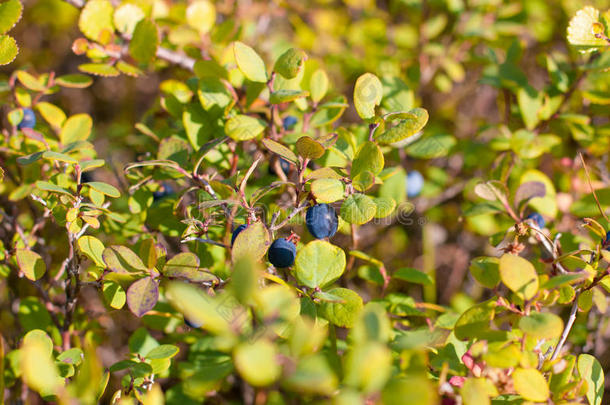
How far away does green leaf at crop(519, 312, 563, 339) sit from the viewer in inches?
29.8

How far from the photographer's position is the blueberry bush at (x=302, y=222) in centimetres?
76

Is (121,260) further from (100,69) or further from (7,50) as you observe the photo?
(100,69)

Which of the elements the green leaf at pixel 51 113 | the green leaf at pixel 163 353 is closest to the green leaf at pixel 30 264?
the green leaf at pixel 163 353

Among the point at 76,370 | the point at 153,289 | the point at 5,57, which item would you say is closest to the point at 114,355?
the point at 76,370

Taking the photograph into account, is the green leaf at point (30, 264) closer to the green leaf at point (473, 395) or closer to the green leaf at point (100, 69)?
the green leaf at point (100, 69)

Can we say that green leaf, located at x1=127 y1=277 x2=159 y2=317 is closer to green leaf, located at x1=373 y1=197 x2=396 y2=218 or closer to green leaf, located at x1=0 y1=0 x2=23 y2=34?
green leaf, located at x1=373 y1=197 x2=396 y2=218

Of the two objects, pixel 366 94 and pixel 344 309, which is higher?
pixel 366 94

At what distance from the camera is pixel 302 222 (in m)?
1.24

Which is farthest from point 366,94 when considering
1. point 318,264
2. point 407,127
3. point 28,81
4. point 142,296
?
point 28,81

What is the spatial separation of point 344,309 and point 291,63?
1.70 ft

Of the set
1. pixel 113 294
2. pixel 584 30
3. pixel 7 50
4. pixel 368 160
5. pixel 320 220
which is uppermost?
pixel 7 50

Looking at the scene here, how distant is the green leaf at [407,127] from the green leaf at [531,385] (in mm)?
450

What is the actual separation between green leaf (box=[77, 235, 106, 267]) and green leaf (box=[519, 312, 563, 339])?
78cm

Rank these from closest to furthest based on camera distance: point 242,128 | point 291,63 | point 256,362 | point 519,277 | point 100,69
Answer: point 256,362 → point 519,277 → point 291,63 → point 242,128 → point 100,69
